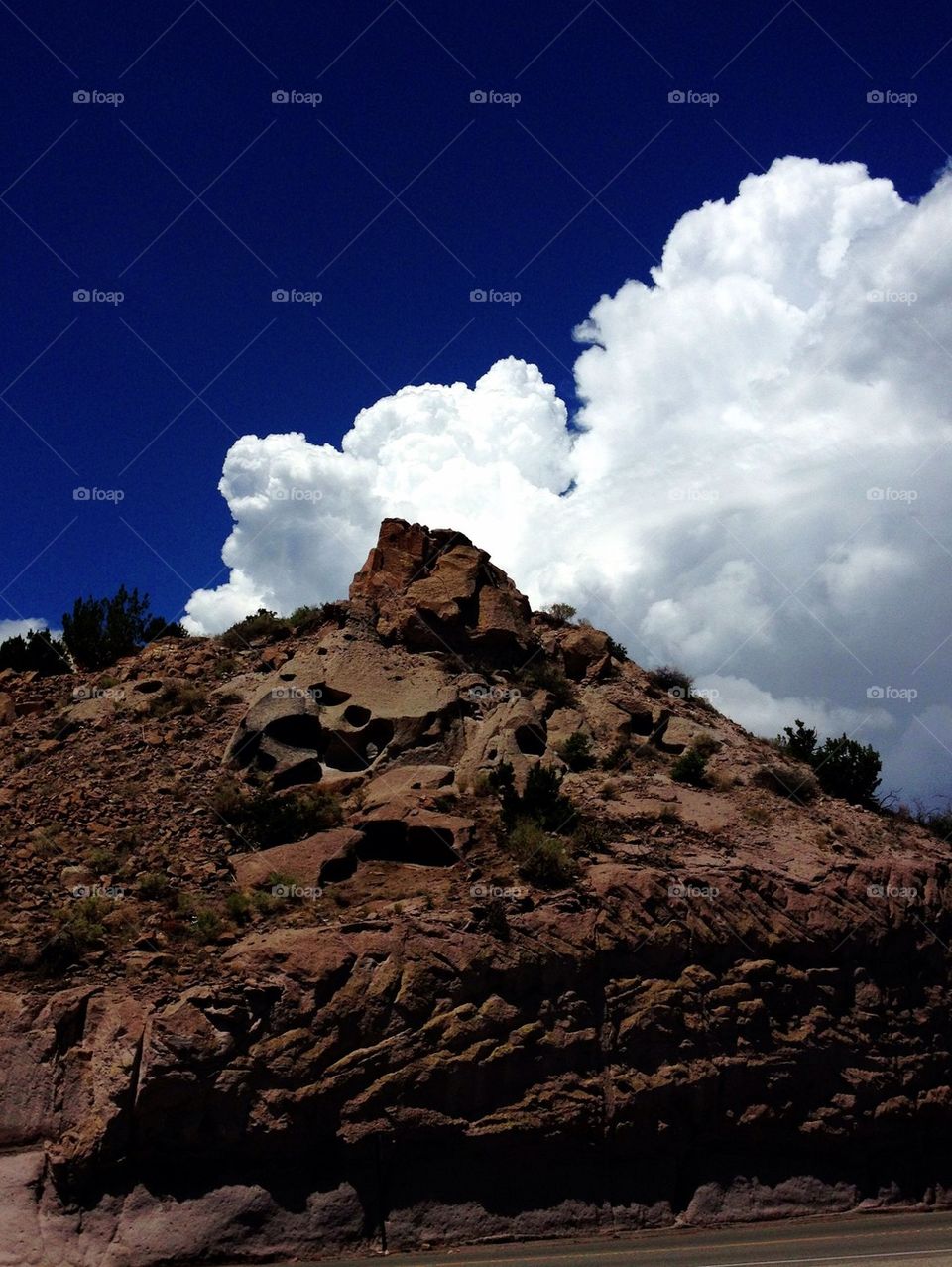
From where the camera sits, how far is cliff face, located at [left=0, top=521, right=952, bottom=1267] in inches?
661

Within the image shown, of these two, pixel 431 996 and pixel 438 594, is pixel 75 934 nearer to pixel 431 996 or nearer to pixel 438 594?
pixel 431 996

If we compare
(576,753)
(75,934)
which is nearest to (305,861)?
(75,934)

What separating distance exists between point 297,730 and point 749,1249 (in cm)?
1454

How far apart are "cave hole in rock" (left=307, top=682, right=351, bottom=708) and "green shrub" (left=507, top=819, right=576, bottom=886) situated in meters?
6.96

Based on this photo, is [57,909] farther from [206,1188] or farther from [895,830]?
[895,830]

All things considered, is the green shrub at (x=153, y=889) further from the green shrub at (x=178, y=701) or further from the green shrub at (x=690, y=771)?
the green shrub at (x=690, y=771)

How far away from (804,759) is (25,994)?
20951 millimetres

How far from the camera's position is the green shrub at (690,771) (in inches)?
1057

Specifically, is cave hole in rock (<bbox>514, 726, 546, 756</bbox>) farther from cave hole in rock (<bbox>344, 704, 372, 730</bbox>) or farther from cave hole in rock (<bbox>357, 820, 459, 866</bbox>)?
cave hole in rock (<bbox>357, 820, 459, 866</bbox>)

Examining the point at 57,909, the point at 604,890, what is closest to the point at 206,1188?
the point at 57,909

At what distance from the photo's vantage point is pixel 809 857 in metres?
23.2

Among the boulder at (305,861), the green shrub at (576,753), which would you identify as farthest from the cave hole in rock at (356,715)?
the boulder at (305,861)

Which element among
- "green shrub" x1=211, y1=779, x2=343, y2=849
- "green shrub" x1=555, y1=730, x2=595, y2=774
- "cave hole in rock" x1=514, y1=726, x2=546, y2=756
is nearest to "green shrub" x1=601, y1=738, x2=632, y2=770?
"green shrub" x1=555, y1=730, x2=595, y2=774

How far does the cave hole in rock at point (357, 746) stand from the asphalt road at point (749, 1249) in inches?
455
